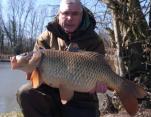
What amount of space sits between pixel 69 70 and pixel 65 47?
655mm

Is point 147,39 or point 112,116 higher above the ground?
point 147,39

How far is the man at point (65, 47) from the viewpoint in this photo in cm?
492

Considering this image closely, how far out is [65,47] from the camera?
505 centimetres

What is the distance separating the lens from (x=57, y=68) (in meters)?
4.44

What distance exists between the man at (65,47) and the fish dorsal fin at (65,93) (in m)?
0.25

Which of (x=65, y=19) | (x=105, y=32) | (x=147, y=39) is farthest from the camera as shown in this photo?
(x=105, y=32)

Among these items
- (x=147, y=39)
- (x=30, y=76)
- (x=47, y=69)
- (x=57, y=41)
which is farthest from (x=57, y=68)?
(x=147, y=39)

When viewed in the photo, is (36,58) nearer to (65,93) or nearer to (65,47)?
(65,93)

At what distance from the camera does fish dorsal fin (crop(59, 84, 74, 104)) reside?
4.58 meters

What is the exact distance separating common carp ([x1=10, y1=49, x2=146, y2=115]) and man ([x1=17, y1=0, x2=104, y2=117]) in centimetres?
35

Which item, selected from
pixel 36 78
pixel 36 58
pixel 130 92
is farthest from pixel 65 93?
pixel 130 92

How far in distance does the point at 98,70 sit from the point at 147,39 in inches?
173

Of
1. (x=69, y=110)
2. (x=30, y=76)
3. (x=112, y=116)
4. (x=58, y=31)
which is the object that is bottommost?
(x=112, y=116)

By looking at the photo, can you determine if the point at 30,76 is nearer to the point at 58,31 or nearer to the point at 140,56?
the point at 58,31
